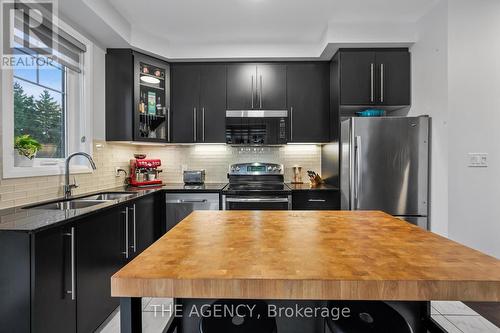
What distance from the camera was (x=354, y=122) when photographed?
9.16 feet

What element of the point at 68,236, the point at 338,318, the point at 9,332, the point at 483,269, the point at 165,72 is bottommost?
the point at 9,332

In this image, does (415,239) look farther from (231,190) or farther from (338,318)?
(231,190)

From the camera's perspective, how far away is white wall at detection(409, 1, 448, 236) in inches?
98.6

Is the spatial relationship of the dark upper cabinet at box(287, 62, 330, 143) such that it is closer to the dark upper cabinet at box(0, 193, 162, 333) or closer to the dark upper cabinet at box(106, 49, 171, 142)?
the dark upper cabinet at box(106, 49, 171, 142)

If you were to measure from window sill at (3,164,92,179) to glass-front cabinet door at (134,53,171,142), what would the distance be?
0.75 metres

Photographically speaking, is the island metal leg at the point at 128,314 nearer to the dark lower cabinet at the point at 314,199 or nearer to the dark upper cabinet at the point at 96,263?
the dark upper cabinet at the point at 96,263

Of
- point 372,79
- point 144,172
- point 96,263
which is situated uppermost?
point 372,79

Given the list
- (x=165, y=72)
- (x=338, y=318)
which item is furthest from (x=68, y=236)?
(x=165, y=72)

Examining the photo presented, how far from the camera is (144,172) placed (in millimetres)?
3518

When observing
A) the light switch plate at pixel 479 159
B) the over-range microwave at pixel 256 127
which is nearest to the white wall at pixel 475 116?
the light switch plate at pixel 479 159

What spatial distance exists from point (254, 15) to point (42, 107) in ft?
6.91

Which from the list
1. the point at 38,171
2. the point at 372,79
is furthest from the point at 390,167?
the point at 38,171

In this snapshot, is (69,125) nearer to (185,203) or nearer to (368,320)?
(185,203)

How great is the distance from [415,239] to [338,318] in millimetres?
454
